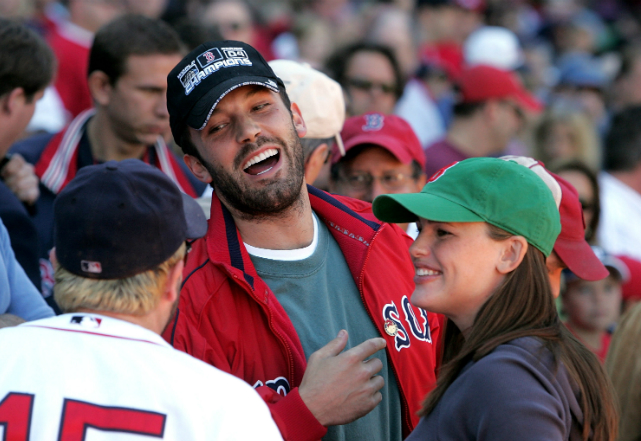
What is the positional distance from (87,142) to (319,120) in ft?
4.52

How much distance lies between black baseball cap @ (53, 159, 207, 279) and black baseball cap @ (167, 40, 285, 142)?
67 cm

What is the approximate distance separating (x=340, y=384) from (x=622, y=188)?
14.1ft

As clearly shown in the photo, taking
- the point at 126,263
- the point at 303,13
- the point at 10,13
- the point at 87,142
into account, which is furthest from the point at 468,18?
the point at 126,263

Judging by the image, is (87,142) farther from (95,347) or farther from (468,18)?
(468,18)

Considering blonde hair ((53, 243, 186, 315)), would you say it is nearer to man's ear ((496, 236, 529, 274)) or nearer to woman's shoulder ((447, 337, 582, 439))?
woman's shoulder ((447, 337, 582, 439))

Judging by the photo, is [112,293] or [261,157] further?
[261,157]

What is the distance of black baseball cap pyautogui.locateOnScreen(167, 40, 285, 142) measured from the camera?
2484 mm

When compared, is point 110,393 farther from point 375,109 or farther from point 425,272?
point 375,109

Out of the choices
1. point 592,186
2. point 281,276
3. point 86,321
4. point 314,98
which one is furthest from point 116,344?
point 592,186

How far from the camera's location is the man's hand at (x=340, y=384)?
6.97 ft

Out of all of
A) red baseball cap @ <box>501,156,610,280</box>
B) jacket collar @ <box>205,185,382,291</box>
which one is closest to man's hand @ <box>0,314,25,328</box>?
jacket collar @ <box>205,185,382,291</box>

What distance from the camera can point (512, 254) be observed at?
2055 millimetres

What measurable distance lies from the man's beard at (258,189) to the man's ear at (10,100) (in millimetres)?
1101

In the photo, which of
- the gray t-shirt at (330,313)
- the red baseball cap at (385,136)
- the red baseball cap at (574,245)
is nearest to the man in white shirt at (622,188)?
the red baseball cap at (385,136)
